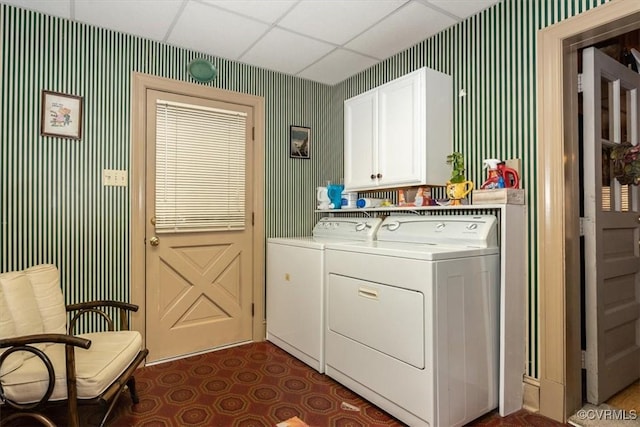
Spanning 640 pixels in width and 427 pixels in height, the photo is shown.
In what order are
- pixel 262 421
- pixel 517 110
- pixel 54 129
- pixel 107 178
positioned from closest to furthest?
pixel 262 421
pixel 517 110
pixel 54 129
pixel 107 178

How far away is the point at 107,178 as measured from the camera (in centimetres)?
264

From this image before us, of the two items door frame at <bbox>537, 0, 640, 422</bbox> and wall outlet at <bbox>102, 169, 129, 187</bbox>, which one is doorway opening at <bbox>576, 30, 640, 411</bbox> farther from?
wall outlet at <bbox>102, 169, 129, 187</bbox>

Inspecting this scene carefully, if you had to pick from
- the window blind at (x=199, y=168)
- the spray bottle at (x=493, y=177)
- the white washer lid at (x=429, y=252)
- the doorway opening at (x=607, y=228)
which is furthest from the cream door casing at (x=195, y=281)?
the doorway opening at (x=607, y=228)

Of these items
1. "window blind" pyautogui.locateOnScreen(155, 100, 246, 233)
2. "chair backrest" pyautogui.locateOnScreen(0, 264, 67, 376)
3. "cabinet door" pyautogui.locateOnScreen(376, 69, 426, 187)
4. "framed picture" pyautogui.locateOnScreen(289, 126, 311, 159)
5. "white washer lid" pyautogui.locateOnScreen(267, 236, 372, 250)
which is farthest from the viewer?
"framed picture" pyautogui.locateOnScreen(289, 126, 311, 159)

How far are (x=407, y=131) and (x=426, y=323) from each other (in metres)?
1.34

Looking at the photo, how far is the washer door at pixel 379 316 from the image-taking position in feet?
6.22

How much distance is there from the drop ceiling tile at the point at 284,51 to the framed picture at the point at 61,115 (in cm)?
133

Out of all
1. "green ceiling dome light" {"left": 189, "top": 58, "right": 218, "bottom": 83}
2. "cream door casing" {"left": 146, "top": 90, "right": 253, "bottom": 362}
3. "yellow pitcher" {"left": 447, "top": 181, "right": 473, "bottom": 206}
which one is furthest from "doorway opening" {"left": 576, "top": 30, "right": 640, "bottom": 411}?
"green ceiling dome light" {"left": 189, "top": 58, "right": 218, "bottom": 83}

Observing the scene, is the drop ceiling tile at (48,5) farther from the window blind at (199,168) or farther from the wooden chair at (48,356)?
the wooden chair at (48,356)

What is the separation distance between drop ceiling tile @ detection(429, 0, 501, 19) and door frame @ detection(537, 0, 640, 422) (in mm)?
407

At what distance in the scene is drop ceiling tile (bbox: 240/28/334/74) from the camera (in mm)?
2764

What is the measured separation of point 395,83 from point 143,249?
2243mm

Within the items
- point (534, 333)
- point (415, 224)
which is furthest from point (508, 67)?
point (534, 333)

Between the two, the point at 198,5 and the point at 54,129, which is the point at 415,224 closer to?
the point at 198,5
